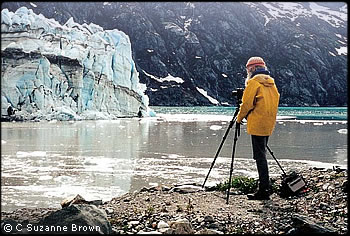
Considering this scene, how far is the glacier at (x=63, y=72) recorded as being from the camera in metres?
31.9

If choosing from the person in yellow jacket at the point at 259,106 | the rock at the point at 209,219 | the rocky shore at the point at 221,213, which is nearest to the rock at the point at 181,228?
the rocky shore at the point at 221,213

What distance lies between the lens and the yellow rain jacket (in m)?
4.73

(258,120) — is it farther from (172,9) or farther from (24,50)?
(172,9)

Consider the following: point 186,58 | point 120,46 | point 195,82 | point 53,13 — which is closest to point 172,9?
point 186,58

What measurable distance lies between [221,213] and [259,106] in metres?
1.31

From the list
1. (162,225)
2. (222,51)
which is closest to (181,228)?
(162,225)

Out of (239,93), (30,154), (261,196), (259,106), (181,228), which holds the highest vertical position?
(239,93)

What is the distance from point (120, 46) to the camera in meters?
44.1

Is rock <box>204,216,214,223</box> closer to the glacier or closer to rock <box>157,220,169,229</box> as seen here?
rock <box>157,220,169,229</box>

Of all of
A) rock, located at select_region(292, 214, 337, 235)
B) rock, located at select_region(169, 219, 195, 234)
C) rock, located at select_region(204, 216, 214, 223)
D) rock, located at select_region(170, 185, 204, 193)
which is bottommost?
rock, located at select_region(170, 185, 204, 193)

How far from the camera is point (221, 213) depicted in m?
4.46

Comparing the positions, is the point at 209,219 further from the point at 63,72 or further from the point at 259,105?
the point at 63,72

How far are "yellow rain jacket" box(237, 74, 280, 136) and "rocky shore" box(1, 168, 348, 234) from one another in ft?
3.07

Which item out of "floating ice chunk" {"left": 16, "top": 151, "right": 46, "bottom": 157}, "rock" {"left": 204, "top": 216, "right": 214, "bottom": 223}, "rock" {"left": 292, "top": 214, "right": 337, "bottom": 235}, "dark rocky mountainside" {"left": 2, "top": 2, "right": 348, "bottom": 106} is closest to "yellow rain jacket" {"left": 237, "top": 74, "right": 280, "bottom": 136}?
"rock" {"left": 204, "top": 216, "right": 214, "bottom": 223}
